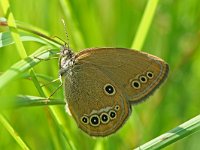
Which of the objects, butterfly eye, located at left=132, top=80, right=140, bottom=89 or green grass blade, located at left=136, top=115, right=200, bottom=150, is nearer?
green grass blade, located at left=136, top=115, right=200, bottom=150

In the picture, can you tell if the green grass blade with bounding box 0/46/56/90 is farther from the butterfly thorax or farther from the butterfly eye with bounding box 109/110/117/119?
the butterfly eye with bounding box 109/110/117/119

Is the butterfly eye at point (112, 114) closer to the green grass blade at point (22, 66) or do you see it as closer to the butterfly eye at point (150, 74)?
the butterfly eye at point (150, 74)

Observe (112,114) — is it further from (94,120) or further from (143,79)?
(143,79)

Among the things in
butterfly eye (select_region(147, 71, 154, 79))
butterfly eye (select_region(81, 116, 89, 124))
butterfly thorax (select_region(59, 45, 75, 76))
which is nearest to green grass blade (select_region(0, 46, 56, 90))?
butterfly thorax (select_region(59, 45, 75, 76))

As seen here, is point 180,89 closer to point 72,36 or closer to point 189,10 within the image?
point 189,10

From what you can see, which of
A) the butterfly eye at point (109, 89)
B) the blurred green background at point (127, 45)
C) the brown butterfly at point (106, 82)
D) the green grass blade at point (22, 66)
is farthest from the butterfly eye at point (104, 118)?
the green grass blade at point (22, 66)

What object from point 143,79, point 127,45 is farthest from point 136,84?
point 127,45
